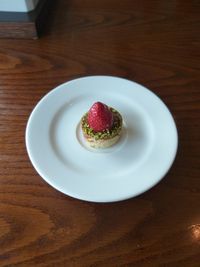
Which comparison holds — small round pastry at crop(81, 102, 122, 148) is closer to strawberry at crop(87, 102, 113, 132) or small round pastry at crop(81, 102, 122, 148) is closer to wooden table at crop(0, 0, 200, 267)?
strawberry at crop(87, 102, 113, 132)

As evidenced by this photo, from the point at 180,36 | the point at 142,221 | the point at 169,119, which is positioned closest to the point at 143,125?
the point at 169,119

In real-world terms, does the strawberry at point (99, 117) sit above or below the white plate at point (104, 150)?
above

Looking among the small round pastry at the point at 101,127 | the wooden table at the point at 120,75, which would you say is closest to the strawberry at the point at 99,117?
the small round pastry at the point at 101,127

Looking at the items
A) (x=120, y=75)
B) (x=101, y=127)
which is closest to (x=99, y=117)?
(x=101, y=127)

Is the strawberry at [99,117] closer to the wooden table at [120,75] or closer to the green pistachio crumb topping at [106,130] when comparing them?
the green pistachio crumb topping at [106,130]

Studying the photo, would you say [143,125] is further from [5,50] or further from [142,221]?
[5,50]

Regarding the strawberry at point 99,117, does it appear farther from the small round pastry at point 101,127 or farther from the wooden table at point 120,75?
the wooden table at point 120,75
